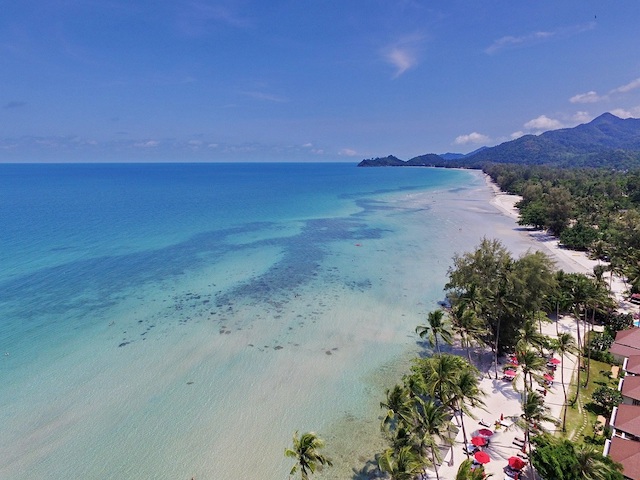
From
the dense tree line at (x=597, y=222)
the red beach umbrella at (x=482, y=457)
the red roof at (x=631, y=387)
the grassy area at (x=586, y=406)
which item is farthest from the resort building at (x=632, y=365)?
the red beach umbrella at (x=482, y=457)

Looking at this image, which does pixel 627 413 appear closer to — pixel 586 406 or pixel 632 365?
pixel 586 406

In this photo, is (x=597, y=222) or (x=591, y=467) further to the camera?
(x=597, y=222)

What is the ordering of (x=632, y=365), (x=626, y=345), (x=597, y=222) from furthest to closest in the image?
(x=597, y=222) < (x=626, y=345) < (x=632, y=365)

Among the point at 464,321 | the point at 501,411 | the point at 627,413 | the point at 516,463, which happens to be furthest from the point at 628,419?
the point at 464,321

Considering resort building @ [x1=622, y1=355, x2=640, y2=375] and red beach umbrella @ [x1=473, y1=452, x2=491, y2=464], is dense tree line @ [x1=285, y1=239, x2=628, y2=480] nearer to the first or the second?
red beach umbrella @ [x1=473, y1=452, x2=491, y2=464]

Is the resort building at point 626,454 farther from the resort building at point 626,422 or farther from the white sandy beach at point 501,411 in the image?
the white sandy beach at point 501,411

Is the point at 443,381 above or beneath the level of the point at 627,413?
above

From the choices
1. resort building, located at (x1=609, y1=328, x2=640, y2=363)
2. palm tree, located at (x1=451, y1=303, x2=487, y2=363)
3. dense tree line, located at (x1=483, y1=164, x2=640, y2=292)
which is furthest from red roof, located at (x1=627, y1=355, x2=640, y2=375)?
palm tree, located at (x1=451, y1=303, x2=487, y2=363)

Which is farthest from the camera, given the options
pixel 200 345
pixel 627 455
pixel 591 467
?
pixel 200 345

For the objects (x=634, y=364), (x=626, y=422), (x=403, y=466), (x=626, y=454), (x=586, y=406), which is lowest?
(x=586, y=406)
